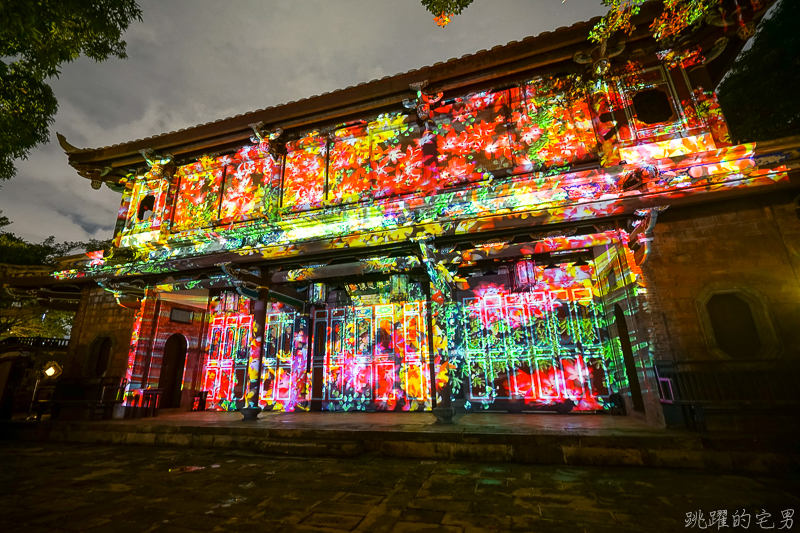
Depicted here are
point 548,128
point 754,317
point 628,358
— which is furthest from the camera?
point 628,358

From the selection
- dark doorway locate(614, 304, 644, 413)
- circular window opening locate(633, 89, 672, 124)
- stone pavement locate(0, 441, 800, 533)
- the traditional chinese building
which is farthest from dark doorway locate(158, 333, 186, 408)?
circular window opening locate(633, 89, 672, 124)

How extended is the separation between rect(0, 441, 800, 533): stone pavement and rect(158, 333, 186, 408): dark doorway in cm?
517

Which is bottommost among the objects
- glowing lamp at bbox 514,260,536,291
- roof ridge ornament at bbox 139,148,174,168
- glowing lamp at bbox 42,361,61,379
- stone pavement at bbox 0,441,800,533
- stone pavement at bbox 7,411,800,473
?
stone pavement at bbox 0,441,800,533

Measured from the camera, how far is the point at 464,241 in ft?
20.4

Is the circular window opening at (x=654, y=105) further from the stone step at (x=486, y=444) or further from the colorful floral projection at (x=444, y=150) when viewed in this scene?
the stone step at (x=486, y=444)

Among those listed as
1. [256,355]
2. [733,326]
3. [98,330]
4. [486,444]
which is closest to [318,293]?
[256,355]

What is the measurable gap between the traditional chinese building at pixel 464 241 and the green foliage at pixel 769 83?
13.1 ft

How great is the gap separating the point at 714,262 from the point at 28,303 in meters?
22.3

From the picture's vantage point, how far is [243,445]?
5828 millimetres

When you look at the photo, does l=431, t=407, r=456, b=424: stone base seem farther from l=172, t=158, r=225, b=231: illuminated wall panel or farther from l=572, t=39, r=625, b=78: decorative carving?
l=172, t=158, r=225, b=231: illuminated wall panel

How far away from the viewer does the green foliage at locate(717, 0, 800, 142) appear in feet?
27.7

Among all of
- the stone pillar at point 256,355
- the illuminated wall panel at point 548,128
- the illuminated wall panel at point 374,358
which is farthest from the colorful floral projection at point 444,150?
the illuminated wall panel at point 374,358

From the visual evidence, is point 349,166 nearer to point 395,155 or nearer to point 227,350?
point 395,155

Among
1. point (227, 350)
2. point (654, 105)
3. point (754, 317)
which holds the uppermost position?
point (654, 105)
